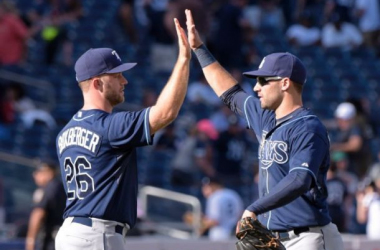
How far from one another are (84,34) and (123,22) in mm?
713

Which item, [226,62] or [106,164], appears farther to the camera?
[226,62]

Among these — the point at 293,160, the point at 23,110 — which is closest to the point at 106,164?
the point at 293,160

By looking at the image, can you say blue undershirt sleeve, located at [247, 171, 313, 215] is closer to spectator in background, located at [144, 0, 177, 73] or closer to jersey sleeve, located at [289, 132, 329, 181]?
jersey sleeve, located at [289, 132, 329, 181]

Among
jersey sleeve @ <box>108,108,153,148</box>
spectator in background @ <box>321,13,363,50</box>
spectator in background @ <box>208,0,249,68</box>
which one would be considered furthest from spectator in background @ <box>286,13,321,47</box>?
jersey sleeve @ <box>108,108,153,148</box>

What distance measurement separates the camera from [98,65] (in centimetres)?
587

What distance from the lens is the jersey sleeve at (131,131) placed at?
5578 mm

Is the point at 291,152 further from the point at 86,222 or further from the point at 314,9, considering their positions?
the point at 314,9

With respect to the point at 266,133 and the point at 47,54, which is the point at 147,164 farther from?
the point at 266,133

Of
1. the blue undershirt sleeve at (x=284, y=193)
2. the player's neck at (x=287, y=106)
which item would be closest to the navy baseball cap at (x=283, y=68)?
the player's neck at (x=287, y=106)

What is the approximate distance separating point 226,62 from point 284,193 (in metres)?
11.3

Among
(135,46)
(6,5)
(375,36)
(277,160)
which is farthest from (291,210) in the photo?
(375,36)

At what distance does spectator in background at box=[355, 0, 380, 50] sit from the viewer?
19.4 metres

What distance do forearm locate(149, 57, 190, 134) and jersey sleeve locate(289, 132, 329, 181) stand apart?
757mm

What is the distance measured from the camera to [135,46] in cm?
1723
